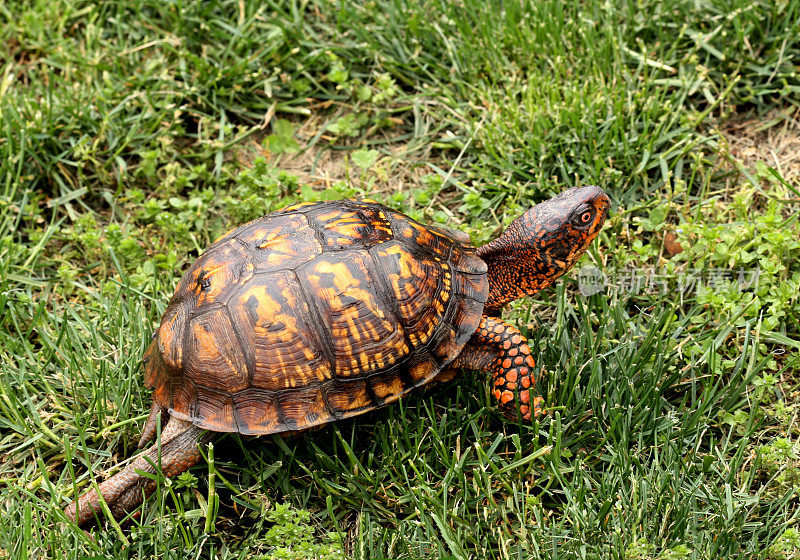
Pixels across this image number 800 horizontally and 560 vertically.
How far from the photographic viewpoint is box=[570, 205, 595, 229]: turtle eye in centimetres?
306

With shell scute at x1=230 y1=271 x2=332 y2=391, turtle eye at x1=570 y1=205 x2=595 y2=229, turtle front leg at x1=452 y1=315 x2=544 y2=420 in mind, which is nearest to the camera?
shell scute at x1=230 y1=271 x2=332 y2=391

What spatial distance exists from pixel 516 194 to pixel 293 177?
122 centimetres

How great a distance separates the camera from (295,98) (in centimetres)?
454

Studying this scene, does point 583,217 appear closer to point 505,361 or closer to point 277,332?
point 505,361

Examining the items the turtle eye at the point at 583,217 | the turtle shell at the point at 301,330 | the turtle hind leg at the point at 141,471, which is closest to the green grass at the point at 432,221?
the turtle hind leg at the point at 141,471

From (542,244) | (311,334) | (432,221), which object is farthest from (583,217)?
(311,334)

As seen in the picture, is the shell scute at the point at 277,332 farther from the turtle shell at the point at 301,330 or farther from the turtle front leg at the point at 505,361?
the turtle front leg at the point at 505,361

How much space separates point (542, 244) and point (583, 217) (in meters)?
0.21

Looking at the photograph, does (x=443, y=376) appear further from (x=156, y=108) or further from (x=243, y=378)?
(x=156, y=108)

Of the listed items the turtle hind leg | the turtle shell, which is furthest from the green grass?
the turtle shell

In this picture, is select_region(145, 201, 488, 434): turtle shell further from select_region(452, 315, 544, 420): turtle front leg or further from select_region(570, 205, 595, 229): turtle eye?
select_region(570, 205, 595, 229): turtle eye

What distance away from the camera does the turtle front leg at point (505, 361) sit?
9.53ft

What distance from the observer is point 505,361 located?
2.92 metres

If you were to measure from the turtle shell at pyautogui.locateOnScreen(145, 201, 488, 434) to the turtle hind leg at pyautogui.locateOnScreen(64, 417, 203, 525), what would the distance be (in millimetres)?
121
